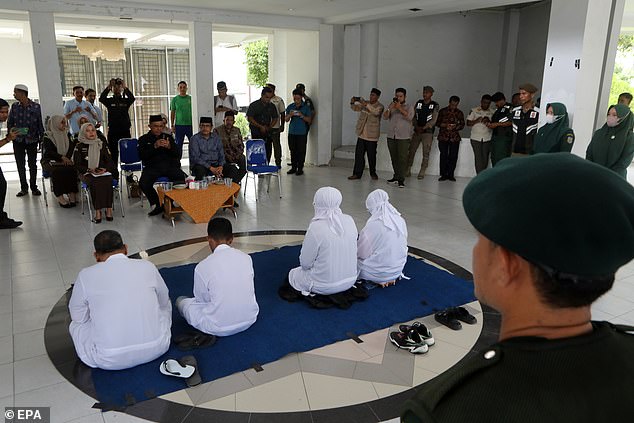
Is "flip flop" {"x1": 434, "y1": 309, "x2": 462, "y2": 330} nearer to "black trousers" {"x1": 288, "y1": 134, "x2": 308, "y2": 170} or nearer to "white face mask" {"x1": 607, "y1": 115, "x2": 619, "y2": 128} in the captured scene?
"white face mask" {"x1": 607, "y1": 115, "x2": 619, "y2": 128}

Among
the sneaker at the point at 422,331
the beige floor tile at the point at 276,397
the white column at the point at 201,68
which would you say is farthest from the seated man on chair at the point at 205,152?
the beige floor tile at the point at 276,397

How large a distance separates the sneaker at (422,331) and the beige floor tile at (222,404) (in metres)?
1.33

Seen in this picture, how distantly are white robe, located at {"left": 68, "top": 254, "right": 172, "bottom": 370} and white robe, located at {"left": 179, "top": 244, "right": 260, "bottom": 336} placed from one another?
0.30 meters

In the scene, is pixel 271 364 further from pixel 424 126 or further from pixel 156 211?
pixel 424 126

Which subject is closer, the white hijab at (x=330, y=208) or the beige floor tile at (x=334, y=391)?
the beige floor tile at (x=334, y=391)

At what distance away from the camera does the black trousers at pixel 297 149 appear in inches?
389

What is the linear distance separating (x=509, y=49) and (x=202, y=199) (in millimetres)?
8439

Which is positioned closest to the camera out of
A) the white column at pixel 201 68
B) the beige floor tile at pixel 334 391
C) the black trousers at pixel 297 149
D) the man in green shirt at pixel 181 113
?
the beige floor tile at pixel 334 391

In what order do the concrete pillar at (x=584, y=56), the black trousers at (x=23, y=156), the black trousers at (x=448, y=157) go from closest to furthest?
the concrete pillar at (x=584, y=56) → the black trousers at (x=23, y=156) → the black trousers at (x=448, y=157)

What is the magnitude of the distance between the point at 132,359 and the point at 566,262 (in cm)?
289

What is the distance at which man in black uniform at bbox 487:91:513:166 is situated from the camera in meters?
8.38

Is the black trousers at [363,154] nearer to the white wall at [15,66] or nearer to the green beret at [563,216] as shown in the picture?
the green beret at [563,216]

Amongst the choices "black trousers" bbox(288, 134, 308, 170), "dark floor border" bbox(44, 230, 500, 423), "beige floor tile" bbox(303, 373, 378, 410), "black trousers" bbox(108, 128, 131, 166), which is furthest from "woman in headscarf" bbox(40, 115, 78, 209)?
"beige floor tile" bbox(303, 373, 378, 410)

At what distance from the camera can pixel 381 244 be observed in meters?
4.20
